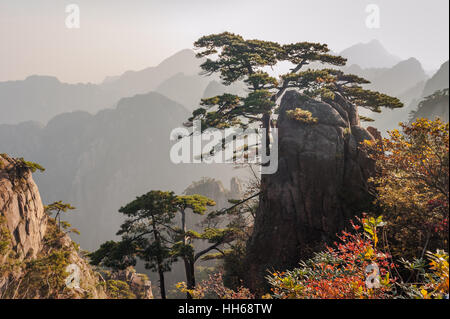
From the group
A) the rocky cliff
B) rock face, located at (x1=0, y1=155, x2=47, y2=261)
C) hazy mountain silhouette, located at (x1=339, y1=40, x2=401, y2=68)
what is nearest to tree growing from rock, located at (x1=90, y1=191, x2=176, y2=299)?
the rocky cliff

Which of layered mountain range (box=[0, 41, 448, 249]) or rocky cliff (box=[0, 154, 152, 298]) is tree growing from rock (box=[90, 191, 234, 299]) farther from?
layered mountain range (box=[0, 41, 448, 249])

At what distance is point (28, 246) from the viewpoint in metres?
9.82

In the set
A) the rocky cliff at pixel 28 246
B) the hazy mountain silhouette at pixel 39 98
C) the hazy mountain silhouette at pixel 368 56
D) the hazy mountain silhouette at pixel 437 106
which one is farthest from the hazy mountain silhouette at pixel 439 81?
the hazy mountain silhouette at pixel 39 98

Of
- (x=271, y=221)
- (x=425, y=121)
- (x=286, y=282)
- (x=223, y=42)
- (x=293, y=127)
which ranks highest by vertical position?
(x=223, y=42)

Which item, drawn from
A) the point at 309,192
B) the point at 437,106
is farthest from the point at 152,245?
the point at 437,106

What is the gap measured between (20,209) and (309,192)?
42.3ft

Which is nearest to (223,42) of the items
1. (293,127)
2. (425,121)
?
(293,127)

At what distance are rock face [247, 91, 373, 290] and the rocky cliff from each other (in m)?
7.74

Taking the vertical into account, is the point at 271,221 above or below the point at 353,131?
below

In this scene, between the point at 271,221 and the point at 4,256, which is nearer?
the point at 4,256

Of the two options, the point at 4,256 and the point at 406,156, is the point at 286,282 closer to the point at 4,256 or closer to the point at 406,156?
the point at 406,156
